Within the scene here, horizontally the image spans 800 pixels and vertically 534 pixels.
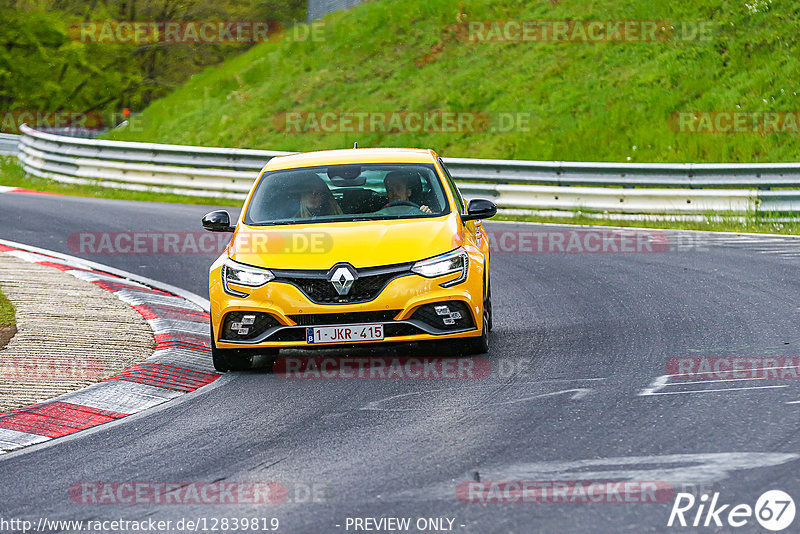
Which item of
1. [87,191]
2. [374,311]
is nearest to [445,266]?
[374,311]

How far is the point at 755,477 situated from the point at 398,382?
3.27m

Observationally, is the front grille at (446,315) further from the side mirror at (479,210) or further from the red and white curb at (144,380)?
the red and white curb at (144,380)

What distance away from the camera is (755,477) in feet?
17.0

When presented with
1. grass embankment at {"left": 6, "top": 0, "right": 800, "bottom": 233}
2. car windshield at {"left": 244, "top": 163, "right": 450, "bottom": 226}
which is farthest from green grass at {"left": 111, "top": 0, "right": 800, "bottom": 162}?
car windshield at {"left": 244, "top": 163, "right": 450, "bottom": 226}

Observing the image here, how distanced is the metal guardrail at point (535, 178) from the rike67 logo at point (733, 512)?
13.1 meters

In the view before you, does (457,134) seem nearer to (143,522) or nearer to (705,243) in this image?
(705,243)

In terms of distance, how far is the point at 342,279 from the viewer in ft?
27.1

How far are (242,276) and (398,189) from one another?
1687 mm

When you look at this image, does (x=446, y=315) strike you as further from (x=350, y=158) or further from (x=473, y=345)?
(x=350, y=158)

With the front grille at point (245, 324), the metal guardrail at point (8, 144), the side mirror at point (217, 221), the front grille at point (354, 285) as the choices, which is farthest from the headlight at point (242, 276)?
the metal guardrail at point (8, 144)

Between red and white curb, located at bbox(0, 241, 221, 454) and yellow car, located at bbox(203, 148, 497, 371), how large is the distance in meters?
0.47

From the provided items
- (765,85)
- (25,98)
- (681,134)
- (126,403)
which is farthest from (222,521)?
(25,98)

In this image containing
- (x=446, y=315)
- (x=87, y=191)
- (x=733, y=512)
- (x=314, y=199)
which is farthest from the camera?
(x=87, y=191)

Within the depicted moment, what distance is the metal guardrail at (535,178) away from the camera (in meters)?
17.8
